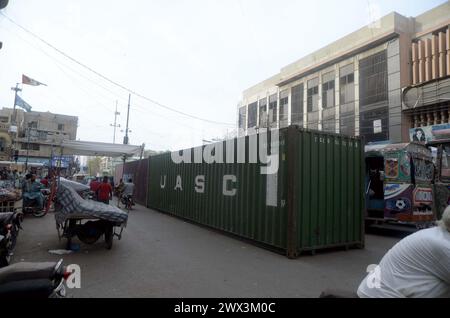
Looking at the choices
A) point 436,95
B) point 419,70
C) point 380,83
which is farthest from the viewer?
point 380,83

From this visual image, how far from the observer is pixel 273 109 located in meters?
34.9

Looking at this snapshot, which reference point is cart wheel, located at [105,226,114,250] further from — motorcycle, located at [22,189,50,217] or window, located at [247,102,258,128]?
window, located at [247,102,258,128]

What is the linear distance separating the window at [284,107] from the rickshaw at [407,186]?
22.4 meters

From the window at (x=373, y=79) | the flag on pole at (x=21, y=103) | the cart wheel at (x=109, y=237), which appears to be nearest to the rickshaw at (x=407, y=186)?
the cart wheel at (x=109, y=237)

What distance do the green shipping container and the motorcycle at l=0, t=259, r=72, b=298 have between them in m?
4.91

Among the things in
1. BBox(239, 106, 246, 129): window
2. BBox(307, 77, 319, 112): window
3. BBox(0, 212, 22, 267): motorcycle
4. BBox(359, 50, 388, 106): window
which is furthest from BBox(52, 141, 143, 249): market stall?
BBox(239, 106, 246, 129): window

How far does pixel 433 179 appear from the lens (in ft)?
34.6

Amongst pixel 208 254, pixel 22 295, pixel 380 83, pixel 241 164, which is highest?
pixel 380 83

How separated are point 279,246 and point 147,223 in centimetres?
618

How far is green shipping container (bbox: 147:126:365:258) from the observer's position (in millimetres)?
7023

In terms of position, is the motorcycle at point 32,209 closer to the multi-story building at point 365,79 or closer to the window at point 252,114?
the multi-story building at point 365,79
